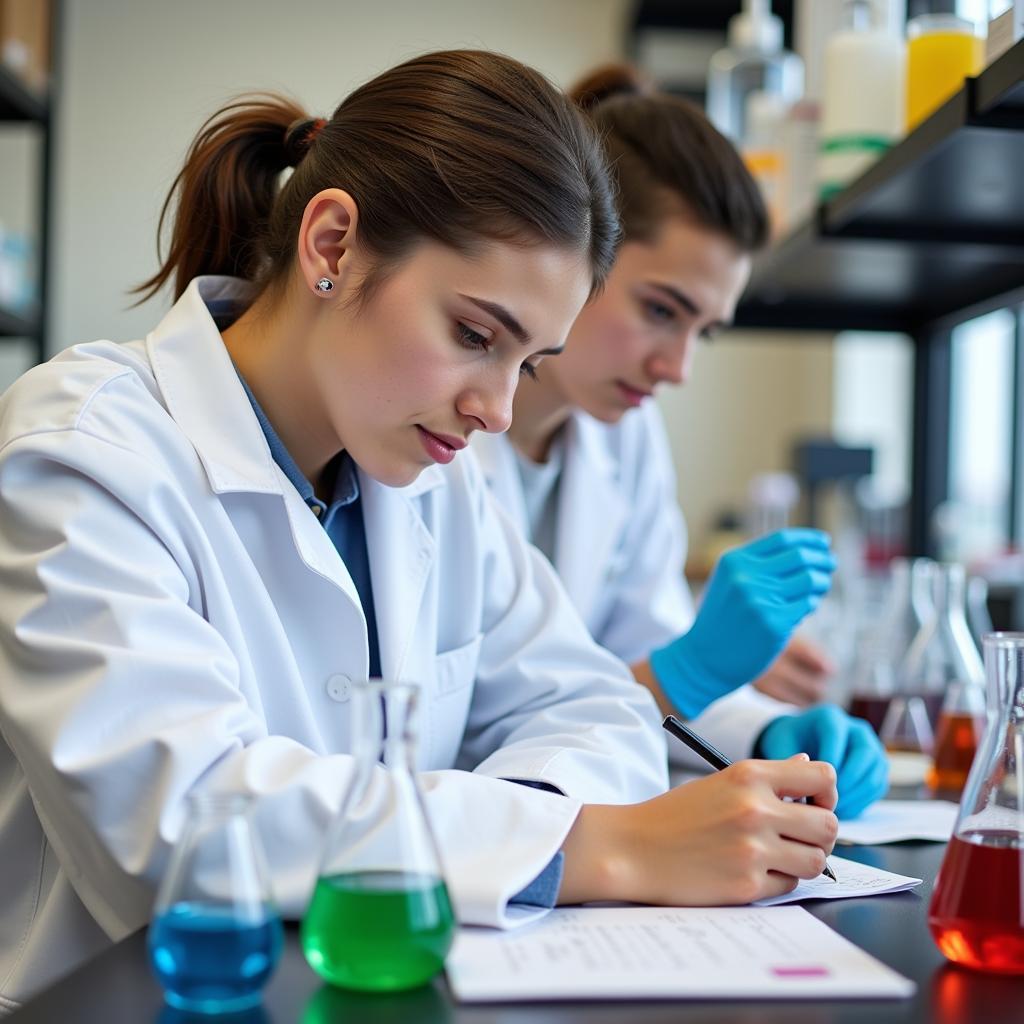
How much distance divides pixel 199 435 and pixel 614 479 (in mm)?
1055

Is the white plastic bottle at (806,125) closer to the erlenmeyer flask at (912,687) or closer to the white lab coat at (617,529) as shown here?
the white lab coat at (617,529)

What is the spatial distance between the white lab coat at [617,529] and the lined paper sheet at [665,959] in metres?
0.90

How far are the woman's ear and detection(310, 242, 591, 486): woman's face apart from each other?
0.02m

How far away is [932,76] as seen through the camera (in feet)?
4.92

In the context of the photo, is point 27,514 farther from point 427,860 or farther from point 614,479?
point 614,479

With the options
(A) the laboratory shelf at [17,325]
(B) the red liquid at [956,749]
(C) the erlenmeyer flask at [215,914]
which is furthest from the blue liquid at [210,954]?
(A) the laboratory shelf at [17,325]

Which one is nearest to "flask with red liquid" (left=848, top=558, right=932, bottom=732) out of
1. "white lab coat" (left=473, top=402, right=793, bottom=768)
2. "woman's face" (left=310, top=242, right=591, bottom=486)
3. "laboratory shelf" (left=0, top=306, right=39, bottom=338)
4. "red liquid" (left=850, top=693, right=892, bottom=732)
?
"red liquid" (left=850, top=693, right=892, bottom=732)

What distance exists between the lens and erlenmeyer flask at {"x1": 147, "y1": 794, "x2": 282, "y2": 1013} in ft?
2.11

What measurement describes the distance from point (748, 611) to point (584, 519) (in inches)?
19.4

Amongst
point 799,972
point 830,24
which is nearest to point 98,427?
point 799,972

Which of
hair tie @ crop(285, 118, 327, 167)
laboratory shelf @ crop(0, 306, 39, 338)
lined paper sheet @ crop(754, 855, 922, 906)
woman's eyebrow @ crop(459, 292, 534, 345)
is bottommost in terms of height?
lined paper sheet @ crop(754, 855, 922, 906)

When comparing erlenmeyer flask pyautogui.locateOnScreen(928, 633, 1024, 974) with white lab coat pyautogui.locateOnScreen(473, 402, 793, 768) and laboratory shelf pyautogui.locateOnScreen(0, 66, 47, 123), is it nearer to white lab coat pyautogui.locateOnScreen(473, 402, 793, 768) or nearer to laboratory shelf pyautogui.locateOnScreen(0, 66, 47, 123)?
white lab coat pyautogui.locateOnScreen(473, 402, 793, 768)

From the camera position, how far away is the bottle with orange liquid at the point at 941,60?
1492mm

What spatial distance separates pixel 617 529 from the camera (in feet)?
6.40
